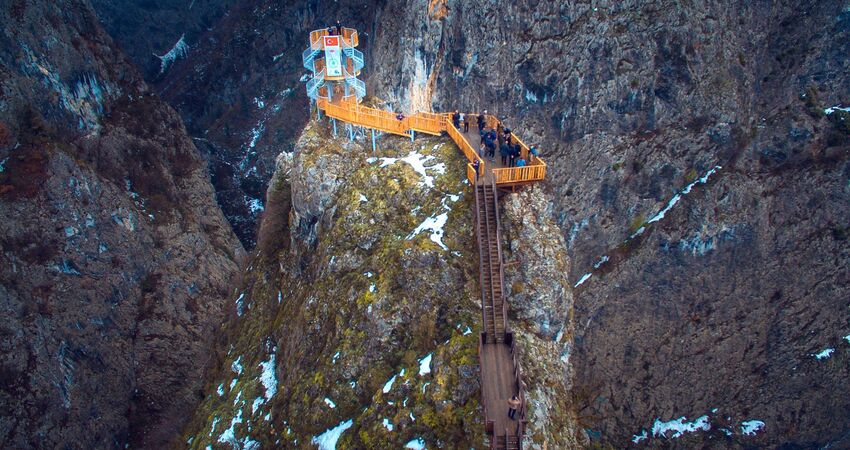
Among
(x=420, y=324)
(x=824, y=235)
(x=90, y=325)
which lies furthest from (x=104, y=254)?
(x=824, y=235)

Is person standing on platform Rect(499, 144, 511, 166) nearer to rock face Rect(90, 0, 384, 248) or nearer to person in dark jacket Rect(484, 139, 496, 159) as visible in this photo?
person in dark jacket Rect(484, 139, 496, 159)

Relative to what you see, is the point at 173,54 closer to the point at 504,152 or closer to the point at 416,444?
the point at 504,152

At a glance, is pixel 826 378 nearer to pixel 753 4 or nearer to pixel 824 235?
pixel 824 235

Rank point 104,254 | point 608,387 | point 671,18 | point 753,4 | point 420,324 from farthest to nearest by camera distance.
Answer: point 104,254 → point 608,387 → point 753,4 → point 671,18 → point 420,324

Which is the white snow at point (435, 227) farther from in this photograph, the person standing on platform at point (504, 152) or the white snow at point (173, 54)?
the white snow at point (173, 54)

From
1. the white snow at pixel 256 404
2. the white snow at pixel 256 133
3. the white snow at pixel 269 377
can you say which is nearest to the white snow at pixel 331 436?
the white snow at pixel 269 377
